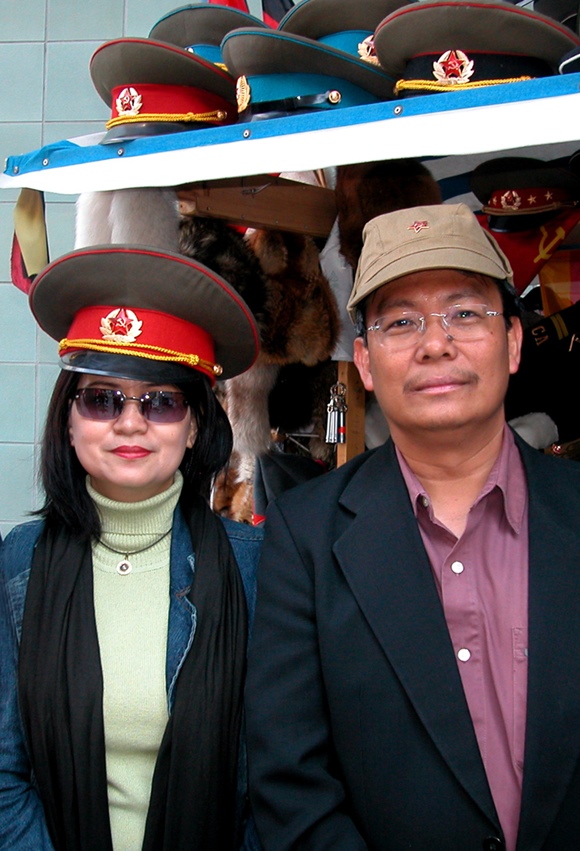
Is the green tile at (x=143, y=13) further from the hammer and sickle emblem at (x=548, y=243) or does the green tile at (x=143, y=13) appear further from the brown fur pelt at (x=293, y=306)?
the hammer and sickle emblem at (x=548, y=243)

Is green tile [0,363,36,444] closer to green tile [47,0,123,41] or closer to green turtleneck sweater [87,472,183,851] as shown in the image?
green tile [47,0,123,41]

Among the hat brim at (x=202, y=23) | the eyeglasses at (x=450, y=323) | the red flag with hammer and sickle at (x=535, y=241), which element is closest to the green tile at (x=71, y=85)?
the hat brim at (x=202, y=23)

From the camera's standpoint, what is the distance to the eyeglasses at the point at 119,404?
1734 mm

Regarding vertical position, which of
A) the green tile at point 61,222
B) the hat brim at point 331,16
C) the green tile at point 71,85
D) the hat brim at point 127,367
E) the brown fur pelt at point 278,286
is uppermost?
the green tile at point 71,85

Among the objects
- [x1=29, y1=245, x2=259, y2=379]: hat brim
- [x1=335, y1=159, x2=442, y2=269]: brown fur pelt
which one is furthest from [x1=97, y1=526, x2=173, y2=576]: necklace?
[x1=335, y1=159, x2=442, y2=269]: brown fur pelt

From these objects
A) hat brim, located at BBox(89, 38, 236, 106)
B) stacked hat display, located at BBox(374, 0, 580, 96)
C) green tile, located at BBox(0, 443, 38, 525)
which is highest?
hat brim, located at BBox(89, 38, 236, 106)

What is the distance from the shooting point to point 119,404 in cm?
174

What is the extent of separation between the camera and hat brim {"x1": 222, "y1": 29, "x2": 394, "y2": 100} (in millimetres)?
Answer: 1919

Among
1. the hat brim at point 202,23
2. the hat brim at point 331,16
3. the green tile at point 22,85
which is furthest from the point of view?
the green tile at point 22,85

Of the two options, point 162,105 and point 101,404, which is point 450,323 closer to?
point 101,404

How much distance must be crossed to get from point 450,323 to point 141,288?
2.08 ft

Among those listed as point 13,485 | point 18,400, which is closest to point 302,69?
point 18,400

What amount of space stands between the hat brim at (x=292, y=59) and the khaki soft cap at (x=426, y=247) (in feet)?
1.49

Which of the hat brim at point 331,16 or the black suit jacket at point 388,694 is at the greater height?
the hat brim at point 331,16
